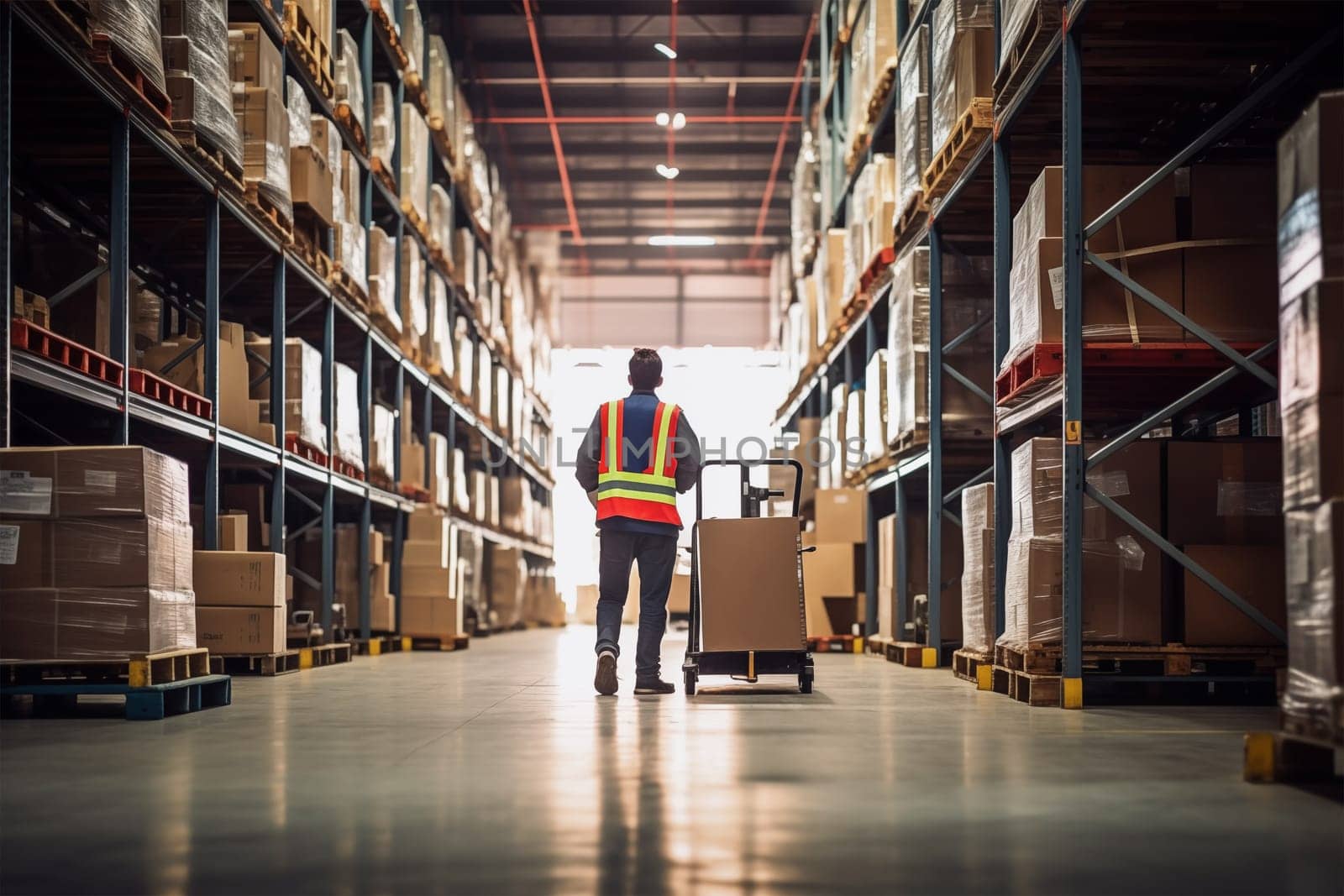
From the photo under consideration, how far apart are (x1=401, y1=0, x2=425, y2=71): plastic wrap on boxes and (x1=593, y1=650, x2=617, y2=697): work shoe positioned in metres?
7.99

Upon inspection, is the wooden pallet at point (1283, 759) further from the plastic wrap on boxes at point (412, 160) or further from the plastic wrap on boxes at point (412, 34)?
the plastic wrap on boxes at point (412, 34)

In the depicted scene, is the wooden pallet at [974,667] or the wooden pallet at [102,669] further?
the wooden pallet at [974,667]

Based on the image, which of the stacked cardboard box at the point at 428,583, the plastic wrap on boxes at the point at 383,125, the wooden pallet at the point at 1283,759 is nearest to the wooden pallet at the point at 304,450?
the stacked cardboard box at the point at 428,583

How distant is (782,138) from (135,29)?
546 inches

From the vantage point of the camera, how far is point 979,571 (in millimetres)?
7848

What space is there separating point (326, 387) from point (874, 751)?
7.54m

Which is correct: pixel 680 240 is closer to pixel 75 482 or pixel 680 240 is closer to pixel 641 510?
pixel 641 510

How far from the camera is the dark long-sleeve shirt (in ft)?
22.5

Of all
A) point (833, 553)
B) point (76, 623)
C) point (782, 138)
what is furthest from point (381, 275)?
point (782, 138)

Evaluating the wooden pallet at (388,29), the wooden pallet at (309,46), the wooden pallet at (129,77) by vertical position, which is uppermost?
the wooden pallet at (388,29)

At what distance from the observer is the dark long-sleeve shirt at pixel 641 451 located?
6.86 m

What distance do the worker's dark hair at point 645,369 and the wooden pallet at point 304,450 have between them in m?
3.81

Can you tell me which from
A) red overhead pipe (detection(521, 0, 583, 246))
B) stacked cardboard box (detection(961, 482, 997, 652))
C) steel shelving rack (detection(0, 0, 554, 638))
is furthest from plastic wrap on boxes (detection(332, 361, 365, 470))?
red overhead pipe (detection(521, 0, 583, 246))

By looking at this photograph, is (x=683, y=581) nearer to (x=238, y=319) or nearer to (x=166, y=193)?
(x=238, y=319)
